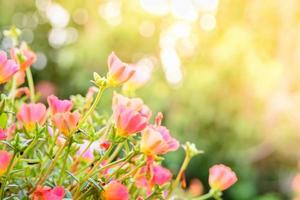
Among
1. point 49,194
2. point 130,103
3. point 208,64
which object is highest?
point 208,64

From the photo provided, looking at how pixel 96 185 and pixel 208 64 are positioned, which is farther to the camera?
pixel 208 64

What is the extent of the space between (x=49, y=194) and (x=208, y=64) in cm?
324

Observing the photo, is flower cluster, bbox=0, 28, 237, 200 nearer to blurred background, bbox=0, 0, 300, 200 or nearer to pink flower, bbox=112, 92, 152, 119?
pink flower, bbox=112, 92, 152, 119

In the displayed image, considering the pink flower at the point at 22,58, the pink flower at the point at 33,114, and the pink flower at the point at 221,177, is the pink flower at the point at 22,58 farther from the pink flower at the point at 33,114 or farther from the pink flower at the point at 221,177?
the pink flower at the point at 221,177

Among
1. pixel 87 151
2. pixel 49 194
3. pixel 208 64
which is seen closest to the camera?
pixel 49 194

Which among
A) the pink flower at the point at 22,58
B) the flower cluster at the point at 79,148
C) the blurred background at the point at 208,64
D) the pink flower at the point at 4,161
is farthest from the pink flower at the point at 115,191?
the blurred background at the point at 208,64

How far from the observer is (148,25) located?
3916mm

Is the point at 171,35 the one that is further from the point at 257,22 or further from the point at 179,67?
the point at 257,22

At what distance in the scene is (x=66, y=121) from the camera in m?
0.59

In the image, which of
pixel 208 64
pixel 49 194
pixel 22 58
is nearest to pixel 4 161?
pixel 49 194

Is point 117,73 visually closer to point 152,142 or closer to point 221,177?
point 152,142

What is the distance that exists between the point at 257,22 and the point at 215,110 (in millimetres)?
648

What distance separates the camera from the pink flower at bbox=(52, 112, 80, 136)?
0.59m

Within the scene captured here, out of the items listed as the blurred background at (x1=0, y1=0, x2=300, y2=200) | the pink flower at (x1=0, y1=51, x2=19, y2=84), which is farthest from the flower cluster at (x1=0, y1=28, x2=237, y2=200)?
the blurred background at (x1=0, y1=0, x2=300, y2=200)
